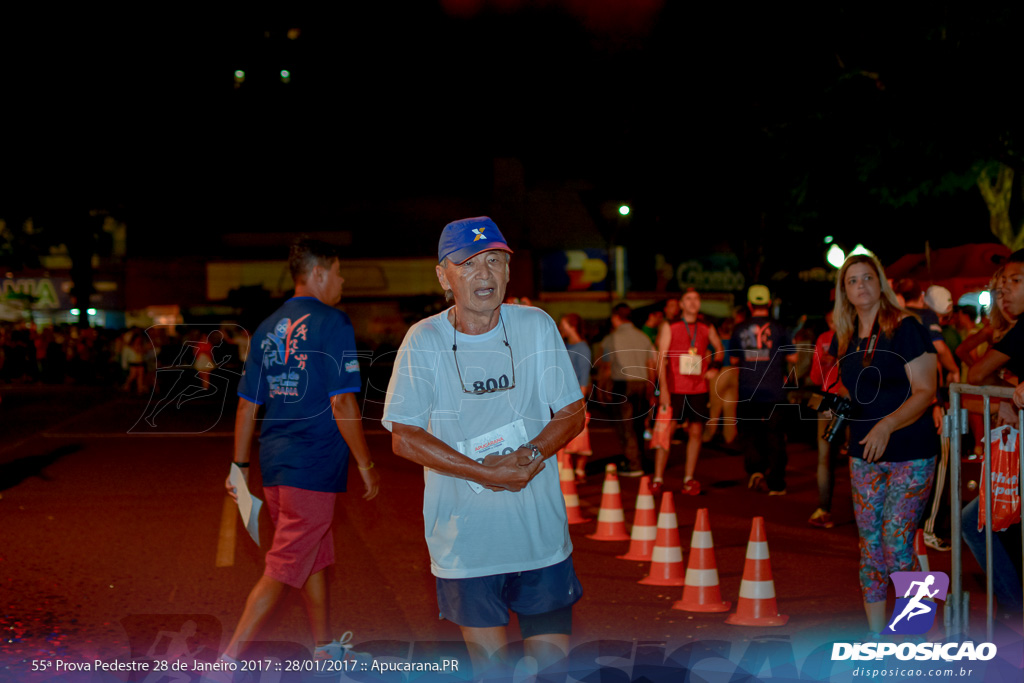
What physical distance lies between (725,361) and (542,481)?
289 inches

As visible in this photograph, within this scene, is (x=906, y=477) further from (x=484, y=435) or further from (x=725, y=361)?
(x=725, y=361)

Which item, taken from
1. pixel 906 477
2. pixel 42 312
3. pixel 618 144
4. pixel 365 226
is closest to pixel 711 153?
pixel 618 144

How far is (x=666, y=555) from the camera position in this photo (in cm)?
668

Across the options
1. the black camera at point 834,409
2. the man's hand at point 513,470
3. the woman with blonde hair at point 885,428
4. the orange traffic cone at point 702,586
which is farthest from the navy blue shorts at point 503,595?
the orange traffic cone at point 702,586

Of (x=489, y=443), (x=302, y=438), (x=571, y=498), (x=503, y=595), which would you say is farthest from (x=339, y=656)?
(x=571, y=498)

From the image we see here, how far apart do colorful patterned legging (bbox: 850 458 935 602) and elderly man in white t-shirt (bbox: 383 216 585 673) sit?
6.64 feet

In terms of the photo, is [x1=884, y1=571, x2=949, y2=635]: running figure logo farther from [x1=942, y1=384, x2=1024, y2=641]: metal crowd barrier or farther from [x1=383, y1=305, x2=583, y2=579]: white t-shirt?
[x1=383, y1=305, x2=583, y2=579]: white t-shirt

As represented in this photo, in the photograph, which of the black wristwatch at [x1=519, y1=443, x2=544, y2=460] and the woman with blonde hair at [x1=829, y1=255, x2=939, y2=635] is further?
the woman with blonde hair at [x1=829, y1=255, x2=939, y2=635]

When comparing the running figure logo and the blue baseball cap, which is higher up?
the blue baseball cap

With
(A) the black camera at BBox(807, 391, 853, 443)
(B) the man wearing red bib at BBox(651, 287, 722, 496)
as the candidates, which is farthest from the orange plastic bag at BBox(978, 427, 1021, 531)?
(B) the man wearing red bib at BBox(651, 287, 722, 496)

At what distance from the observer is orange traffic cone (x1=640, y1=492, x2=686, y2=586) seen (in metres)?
6.63

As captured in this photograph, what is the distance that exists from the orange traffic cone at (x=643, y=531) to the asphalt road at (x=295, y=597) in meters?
0.16

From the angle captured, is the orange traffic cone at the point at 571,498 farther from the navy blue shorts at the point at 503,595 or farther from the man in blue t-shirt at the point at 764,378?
the navy blue shorts at the point at 503,595

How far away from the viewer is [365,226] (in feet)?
124
